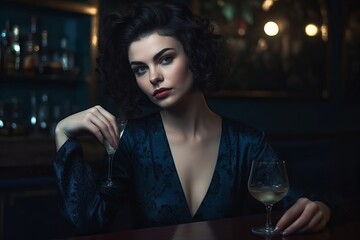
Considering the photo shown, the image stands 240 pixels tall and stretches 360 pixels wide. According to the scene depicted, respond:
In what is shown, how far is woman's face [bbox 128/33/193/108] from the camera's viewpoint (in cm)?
139

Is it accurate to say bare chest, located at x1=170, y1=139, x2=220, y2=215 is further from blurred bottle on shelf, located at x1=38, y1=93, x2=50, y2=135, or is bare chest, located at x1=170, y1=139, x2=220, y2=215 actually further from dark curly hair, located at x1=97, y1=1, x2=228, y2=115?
blurred bottle on shelf, located at x1=38, y1=93, x2=50, y2=135

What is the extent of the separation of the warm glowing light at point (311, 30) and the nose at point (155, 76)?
3.49 meters

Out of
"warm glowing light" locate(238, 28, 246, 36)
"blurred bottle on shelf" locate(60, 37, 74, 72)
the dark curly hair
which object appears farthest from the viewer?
"warm glowing light" locate(238, 28, 246, 36)

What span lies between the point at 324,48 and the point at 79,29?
93.7 inches

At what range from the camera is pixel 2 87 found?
306cm

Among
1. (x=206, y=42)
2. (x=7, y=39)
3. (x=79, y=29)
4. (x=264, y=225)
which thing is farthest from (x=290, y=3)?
(x=264, y=225)

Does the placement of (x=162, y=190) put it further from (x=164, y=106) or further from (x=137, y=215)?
(x=164, y=106)

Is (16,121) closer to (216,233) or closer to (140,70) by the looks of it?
(140,70)

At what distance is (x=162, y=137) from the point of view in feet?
5.02

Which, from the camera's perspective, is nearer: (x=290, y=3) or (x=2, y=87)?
(x=2, y=87)

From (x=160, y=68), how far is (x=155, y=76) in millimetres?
34

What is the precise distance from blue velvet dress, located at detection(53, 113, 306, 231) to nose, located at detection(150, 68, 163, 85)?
21 cm

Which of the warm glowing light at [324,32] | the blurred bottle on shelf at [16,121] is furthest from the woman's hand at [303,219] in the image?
the warm glowing light at [324,32]

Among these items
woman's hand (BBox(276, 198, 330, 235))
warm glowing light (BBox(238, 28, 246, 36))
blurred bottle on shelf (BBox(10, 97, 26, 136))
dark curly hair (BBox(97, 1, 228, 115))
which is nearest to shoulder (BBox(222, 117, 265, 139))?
dark curly hair (BBox(97, 1, 228, 115))
